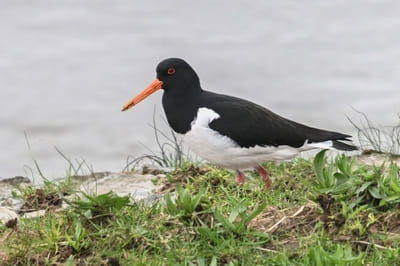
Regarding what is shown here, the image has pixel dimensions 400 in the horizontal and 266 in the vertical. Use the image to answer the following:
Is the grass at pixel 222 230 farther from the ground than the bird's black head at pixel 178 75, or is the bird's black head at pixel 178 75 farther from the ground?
the bird's black head at pixel 178 75

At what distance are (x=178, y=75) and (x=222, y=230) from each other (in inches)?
104

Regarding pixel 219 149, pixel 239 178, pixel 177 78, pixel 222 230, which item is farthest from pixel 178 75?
pixel 222 230

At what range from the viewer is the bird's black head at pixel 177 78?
8.15m

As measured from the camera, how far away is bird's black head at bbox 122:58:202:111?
8.15m

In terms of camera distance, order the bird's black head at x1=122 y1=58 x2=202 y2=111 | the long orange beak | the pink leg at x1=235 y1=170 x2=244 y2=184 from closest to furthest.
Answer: the pink leg at x1=235 y1=170 x2=244 y2=184
the bird's black head at x1=122 y1=58 x2=202 y2=111
the long orange beak

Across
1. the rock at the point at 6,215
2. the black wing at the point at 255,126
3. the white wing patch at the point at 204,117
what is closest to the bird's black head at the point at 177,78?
the black wing at the point at 255,126

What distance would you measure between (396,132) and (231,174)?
1928mm

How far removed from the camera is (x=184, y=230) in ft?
19.6

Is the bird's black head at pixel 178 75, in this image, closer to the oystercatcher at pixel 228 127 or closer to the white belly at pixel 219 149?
the oystercatcher at pixel 228 127

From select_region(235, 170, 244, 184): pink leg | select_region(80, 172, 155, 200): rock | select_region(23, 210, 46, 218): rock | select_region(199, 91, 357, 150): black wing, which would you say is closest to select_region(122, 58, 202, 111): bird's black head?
select_region(199, 91, 357, 150): black wing

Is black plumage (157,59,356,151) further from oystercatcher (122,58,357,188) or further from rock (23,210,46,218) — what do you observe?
rock (23,210,46,218)

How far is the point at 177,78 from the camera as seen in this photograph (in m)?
8.20

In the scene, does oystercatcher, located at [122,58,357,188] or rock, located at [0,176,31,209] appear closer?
oystercatcher, located at [122,58,357,188]

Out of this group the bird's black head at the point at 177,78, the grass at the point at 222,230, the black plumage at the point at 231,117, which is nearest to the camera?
the grass at the point at 222,230
